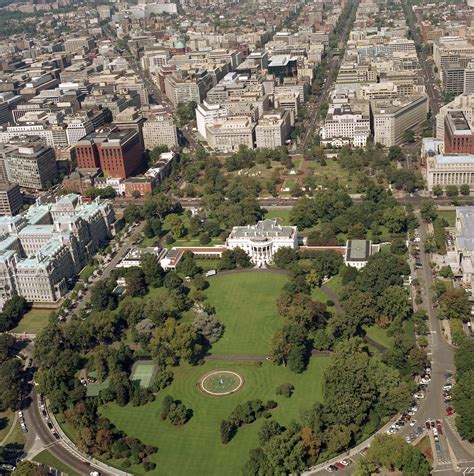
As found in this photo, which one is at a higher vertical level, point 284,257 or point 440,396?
point 284,257

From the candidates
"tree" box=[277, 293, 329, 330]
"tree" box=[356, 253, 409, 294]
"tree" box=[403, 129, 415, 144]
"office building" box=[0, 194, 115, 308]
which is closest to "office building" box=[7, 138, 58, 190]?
"office building" box=[0, 194, 115, 308]

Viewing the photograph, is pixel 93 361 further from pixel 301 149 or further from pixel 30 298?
pixel 301 149

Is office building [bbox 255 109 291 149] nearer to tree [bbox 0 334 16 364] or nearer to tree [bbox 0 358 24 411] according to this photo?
tree [bbox 0 334 16 364]

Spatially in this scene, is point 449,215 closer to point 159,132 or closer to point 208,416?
point 208,416

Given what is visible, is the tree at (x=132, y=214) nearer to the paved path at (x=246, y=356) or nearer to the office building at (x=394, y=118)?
the paved path at (x=246, y=356)

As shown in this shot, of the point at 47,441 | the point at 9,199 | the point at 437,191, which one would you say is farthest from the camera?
the point at 9,199

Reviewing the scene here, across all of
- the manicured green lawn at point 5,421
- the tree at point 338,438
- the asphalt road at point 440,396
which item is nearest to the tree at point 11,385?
the manicured green lawn at point 5,421

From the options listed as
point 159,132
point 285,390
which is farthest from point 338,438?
point 159,132
